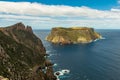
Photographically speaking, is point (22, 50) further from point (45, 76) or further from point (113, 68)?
point (113, 68)

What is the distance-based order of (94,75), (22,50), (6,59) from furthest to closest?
(22,50) < (94,75) < (6,59)

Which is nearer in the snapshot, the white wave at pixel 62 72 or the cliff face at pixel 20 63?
the cliff face at pixel 20 63

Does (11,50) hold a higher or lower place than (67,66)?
higher

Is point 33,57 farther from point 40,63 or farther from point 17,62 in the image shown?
point 17,62

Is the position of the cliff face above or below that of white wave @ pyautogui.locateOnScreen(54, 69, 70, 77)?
above

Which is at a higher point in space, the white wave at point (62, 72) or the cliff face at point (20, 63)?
the cliff face at point (20, 63)

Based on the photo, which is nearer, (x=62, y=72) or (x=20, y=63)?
(x=20, y=63)

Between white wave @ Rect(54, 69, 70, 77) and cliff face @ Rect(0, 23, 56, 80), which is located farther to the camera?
white wave @ Rect(54, 69, 70, 77)

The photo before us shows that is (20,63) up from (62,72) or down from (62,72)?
up

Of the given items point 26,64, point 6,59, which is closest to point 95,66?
point 26,64

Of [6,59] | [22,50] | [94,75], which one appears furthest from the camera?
[22,50]

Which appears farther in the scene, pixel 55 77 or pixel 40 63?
pixel 40 63
